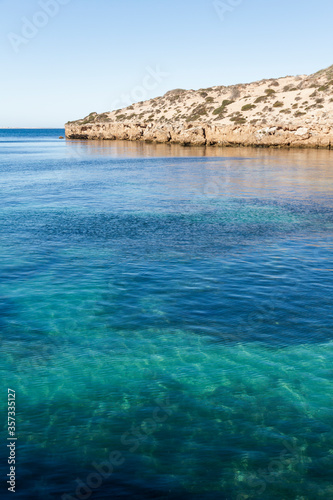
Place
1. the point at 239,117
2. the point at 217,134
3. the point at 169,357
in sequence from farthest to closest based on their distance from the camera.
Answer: the point at 239,117, the point at 217,134, the point at 169,357

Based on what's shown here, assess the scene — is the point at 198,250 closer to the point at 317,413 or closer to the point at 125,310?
the point at 125,310

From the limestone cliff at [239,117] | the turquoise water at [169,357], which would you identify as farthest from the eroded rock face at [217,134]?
the turquoise water at [169,357]

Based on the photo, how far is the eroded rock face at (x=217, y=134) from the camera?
94.2 m

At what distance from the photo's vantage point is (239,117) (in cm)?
11631

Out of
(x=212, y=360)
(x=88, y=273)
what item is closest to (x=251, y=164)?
(x=88, y=273)

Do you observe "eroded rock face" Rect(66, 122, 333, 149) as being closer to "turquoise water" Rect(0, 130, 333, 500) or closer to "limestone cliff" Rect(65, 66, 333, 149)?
"limestone cliff" Rect(65, 66, 333, 149)

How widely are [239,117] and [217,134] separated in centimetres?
925

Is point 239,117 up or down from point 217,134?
up

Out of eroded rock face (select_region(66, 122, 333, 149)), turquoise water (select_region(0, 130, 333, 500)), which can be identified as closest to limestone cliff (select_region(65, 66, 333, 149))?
eroded rock face (select_region(66, 122, 333, 149))

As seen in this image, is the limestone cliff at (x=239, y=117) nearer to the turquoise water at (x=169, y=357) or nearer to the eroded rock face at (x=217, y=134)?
the eroded rock face at (x=217, y=134)

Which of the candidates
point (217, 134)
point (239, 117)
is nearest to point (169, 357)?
point (217, 134)

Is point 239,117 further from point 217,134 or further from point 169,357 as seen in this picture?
point 169,357

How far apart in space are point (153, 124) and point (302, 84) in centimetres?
4641

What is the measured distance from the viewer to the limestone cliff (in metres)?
97.6
